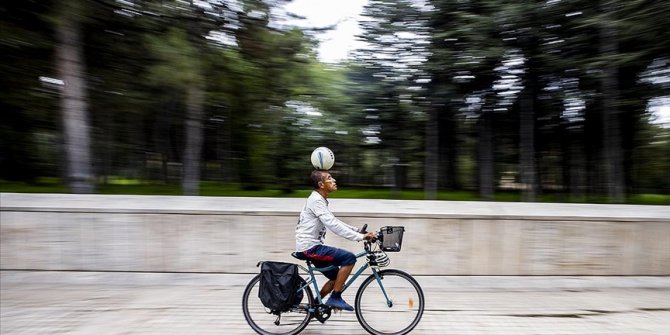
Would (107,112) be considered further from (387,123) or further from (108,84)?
(387,123)

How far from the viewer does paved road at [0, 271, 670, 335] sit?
4.71 metres

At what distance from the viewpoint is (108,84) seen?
14.4 meters

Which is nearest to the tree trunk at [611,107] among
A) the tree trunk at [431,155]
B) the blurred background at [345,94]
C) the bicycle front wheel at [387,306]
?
the blurred background at [345,94]

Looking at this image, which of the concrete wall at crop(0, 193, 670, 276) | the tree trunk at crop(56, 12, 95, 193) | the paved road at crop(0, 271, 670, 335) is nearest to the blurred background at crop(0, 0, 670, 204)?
the tree trunk at crop(56, 12, 95, 193)

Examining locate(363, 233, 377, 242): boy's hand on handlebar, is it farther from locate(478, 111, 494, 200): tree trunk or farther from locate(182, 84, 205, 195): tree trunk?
locate(478, 111, 494, 200): tree trunk

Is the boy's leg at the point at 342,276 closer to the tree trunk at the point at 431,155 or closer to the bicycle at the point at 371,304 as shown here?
the bicycle at the point at 371,304

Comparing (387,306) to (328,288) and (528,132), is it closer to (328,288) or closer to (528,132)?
(328,288)

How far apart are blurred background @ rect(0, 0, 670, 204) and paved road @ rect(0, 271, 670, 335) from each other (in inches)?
270

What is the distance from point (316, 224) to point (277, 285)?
2.25ft

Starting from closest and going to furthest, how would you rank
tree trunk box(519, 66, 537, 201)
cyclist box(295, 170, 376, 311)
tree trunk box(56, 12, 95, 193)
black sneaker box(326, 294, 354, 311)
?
cyclist box(295, 170, 376, 311)
black sneaker box(326, 294, 354, 311)
tree trunk box(56, 12, 95, 193)
tree trunk box(519, 66, 537, 201)

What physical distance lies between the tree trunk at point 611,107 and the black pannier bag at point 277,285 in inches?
570

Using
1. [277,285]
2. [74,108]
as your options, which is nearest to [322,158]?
[277,285]

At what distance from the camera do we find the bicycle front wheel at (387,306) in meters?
4.39

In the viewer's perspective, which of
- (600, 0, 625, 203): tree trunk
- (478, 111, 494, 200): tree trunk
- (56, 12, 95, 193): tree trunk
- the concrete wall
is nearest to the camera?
the concrete wall
